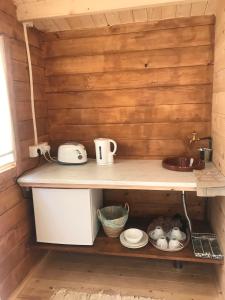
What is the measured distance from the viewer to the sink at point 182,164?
5.47 ft

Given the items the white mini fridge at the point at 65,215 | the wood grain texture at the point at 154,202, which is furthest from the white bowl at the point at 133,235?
the wood grain texture at the point at 154,202

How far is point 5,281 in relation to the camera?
1.55m

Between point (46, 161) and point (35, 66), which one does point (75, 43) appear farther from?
point (46, 161)

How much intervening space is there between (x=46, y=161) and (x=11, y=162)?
1.44 feet

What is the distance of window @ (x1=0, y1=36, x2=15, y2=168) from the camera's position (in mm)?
1544

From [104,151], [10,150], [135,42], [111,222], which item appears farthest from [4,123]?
[135,42]

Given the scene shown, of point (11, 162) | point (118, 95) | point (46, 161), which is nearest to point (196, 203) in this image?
point (118, 95)

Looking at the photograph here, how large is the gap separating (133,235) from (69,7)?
60.6 inches

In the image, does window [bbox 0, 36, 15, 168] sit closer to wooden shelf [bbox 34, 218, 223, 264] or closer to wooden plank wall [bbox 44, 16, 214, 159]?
wooden plank wall [bbox 44, 16, 214, 159]

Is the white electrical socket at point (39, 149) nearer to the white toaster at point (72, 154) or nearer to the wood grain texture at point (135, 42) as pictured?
the white toaster at point (72, 154)

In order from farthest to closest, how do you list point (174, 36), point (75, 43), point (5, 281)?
point (75, 43) → point (174, 36) → point (5, 281)

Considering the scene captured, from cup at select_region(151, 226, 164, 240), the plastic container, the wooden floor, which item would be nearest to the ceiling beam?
the plastic container

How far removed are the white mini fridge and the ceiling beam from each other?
111 centimetres

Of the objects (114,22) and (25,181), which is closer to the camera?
(25,181)
